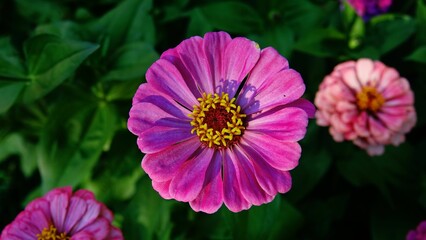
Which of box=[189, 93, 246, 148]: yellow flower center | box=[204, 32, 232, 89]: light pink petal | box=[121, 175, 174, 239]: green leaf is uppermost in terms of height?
box=[204, 32, 232, 89]: light pink petal

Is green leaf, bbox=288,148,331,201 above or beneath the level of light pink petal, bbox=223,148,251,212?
beneath

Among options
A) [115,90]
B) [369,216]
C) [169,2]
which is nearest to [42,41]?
[115,90]

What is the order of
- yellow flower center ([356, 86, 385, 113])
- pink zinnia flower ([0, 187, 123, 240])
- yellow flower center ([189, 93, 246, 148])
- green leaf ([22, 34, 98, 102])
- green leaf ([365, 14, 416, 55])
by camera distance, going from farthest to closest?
green leaf ([365, 14, 416, 55]), yellow flower center ([356, 86, 385, 113]), green leaf ([22, 34, 98, 102]), pink zinnia flower ([0, 187, 123, 240]), yellow flower center ([189, 93, 246, 148])

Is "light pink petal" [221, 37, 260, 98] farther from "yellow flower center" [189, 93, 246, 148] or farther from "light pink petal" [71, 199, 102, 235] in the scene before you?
"light pink petal" [71, 199, 102, 235]

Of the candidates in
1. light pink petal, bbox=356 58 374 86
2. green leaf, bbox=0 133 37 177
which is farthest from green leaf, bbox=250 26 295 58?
green leaf, bbox=0 133 37 177

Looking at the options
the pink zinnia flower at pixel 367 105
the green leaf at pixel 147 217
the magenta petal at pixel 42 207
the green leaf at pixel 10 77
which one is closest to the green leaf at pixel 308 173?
the pink zinnia flower at pixel 367 105

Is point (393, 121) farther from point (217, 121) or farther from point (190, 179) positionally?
point (190, 179)

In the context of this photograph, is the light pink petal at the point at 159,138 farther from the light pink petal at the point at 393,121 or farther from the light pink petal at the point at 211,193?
the light pink petal at the point at 393,121

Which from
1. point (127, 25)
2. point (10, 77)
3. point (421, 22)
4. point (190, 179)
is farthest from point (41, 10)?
point (421, 22)
